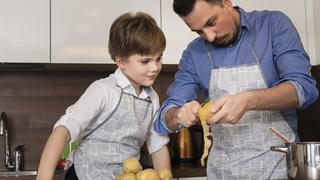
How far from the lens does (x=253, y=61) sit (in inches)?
58.0

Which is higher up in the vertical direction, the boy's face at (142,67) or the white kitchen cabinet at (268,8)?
the white kitchen cabinet at (268,8)

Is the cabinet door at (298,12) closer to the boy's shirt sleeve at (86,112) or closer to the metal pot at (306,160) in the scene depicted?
the boy's shirt sleeve at (86,112)

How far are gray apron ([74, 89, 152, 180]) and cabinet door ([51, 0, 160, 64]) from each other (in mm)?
746

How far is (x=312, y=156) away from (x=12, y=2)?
1570mm

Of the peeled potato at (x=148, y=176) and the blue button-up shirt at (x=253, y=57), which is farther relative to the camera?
the blue button-up shirt at (x=253, y=57)

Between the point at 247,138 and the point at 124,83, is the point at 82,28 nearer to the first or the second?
the point at 124,83

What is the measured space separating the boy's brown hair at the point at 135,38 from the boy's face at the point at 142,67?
0.6 inches

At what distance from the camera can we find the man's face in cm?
136

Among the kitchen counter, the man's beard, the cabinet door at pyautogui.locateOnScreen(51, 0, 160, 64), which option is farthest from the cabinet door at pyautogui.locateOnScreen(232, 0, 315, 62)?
the man's beard

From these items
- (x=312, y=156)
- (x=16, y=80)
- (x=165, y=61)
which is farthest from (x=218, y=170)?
(x=16, y=80)

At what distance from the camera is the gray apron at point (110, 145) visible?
1.45 meters

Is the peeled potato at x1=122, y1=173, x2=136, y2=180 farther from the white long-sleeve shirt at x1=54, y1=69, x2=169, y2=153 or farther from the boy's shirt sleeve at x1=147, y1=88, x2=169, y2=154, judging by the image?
the boy's shirt sleeve at x1=147, y1=88, x2=169, y2=154

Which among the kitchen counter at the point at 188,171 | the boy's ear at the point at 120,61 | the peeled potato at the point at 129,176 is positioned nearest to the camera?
the peeled potato at the point at 129,176

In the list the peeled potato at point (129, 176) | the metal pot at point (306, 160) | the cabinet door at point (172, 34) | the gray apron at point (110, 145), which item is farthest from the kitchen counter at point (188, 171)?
the metal pot at point (306, 160)
